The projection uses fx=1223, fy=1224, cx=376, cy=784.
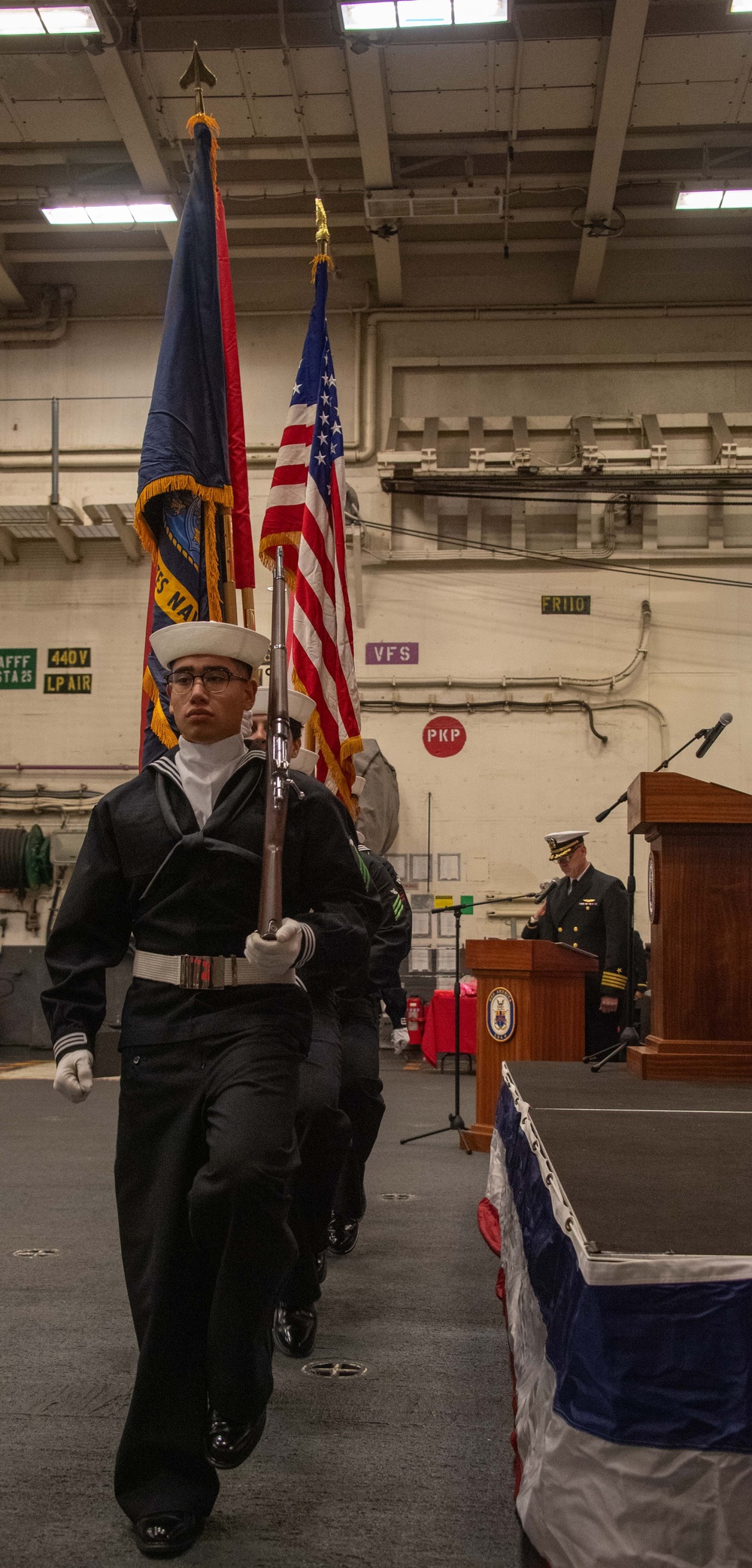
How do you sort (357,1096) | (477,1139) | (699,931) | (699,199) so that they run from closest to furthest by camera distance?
(699,931) < (357,1096) < (477,1139) < (699,199)

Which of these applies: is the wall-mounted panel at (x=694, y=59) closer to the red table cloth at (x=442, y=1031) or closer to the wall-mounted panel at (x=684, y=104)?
the wall-mounted panel at (x=684, y=104)

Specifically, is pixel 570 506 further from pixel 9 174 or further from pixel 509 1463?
pixel 509 1463

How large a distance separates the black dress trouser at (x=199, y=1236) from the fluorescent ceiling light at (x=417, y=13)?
29.6 feet

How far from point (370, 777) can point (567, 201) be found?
5774 millimetres

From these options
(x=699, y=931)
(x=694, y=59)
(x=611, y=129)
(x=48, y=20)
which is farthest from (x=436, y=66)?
(x=699, y=931)

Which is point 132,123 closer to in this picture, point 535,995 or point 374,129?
point 374,129

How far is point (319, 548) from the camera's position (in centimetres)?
533

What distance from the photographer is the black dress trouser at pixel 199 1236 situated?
6.74 feet

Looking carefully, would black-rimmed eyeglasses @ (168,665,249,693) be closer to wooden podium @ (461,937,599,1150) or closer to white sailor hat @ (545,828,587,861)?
wooden podium @ (461,937,599,1150)

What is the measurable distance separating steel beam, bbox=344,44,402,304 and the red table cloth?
23.1 feet

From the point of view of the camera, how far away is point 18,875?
11828mm

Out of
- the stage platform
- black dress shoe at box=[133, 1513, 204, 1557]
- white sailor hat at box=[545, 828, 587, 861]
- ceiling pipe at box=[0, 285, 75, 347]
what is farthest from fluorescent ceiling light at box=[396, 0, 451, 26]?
black dress shoe at box=[133, 1513, 204, 1557]

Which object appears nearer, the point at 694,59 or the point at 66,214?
the point at 694,59

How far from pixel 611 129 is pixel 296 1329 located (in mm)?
10175
